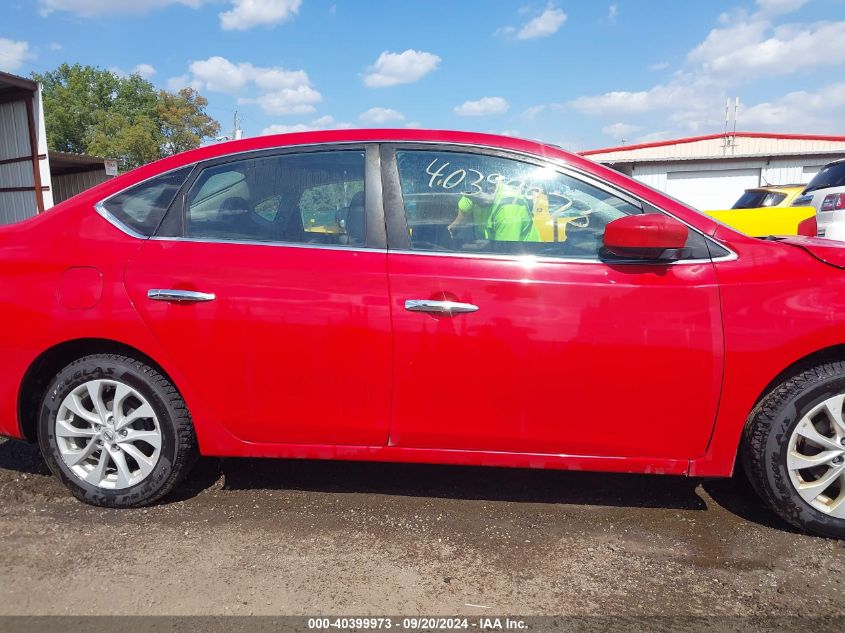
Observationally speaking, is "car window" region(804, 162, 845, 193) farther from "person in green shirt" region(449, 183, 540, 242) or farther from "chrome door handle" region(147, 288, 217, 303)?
"chrome door handle" region(147, 288, 217, 303)

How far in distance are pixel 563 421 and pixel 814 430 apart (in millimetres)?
1006

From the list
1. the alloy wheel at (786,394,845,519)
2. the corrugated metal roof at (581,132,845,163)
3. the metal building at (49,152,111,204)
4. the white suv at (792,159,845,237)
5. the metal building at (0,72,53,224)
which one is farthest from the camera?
the corrugated metal roof at (581,132,845,163)

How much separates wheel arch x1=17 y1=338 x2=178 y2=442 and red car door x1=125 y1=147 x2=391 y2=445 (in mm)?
223

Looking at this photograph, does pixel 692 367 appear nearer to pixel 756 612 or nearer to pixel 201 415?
pixel 756 612

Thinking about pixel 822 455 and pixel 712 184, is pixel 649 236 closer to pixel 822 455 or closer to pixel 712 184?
pixel 822 455

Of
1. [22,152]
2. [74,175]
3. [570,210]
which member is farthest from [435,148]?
[74,175]

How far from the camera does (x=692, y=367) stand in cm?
244

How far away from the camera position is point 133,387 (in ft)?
8.99

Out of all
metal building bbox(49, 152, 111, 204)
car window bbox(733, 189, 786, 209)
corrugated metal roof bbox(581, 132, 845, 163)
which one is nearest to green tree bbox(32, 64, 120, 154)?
metal building bbox(49, 152, 111, 204)

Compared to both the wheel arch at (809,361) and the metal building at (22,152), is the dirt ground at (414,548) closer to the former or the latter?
the wheel arch at (809,361)

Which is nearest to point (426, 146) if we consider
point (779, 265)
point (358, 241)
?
point (358, 241)

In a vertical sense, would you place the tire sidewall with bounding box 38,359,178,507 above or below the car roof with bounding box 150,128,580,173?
below

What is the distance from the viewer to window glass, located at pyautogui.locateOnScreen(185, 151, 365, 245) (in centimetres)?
269

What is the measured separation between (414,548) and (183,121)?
201ft
